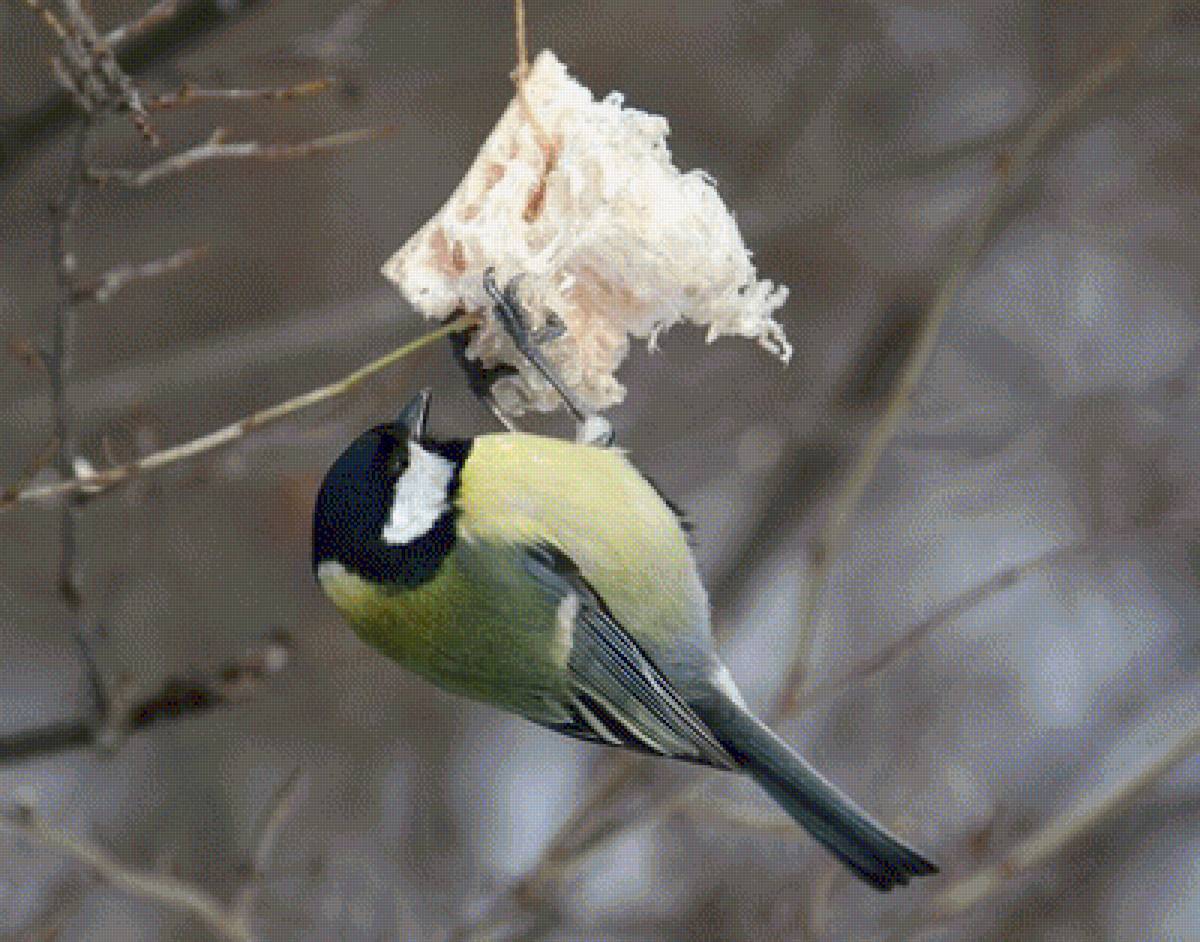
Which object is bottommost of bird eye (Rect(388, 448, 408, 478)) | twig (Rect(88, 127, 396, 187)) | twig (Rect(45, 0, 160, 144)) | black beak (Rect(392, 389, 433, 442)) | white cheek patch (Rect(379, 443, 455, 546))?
white cheek patch (Rect(379, 443, 455, 546))

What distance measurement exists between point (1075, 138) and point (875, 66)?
0.51 m

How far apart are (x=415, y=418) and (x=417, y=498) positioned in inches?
4.1

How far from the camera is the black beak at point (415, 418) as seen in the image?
7.82 ft

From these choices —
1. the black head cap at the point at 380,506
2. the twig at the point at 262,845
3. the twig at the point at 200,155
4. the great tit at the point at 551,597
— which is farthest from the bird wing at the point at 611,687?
the twig at the point at 200,155

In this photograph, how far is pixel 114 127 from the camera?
4211 millimetres

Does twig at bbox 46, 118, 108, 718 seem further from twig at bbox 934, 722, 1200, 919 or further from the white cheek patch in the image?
twig at bbox 934, 722, 1200, 919

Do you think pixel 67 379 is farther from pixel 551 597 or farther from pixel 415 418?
pixel 551 597

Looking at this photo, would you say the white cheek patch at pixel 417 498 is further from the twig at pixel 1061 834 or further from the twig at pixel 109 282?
the twig at pixel 1061 834

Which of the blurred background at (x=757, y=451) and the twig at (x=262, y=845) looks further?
the blurred background at (x=757, y=451)

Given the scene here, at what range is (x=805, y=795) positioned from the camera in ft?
8.33

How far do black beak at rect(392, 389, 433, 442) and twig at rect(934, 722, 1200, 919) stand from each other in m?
0.97

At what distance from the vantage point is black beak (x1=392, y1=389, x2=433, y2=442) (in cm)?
238

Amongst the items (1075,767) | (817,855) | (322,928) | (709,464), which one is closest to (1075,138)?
(709,464)

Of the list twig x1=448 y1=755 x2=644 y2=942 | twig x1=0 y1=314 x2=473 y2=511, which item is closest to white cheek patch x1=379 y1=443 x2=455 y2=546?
twig x1=0 y1=314 x2=473 y2=511
